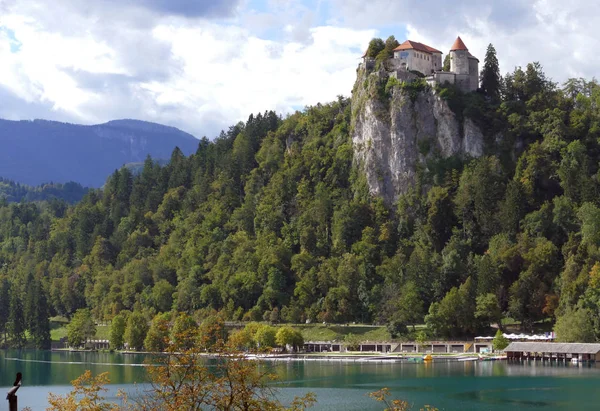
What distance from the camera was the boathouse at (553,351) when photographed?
371 ft

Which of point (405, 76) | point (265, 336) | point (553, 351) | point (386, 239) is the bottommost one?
point (553, 351)

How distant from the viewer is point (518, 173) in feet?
494

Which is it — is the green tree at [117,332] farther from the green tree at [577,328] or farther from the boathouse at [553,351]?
the green tree at [577,328]

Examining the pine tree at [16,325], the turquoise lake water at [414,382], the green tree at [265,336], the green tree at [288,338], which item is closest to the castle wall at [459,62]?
the green tree at [288,338]

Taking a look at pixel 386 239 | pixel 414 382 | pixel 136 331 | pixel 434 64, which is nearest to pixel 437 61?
pixel 434 64

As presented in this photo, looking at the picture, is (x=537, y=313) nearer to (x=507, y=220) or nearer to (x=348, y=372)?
(x=507, y=220)

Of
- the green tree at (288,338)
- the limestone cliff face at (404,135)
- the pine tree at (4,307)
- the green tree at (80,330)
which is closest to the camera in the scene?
the green tree at (288,338)

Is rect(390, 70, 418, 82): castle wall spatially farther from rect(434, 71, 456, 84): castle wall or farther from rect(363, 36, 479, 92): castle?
rect(434, 71, 456, 84): castle wall

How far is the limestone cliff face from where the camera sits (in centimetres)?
15812

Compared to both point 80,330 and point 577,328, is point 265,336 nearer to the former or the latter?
point 577,328

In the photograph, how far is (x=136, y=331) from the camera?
506ft

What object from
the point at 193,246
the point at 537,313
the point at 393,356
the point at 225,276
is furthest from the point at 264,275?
the point at 537,313

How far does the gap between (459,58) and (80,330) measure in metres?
78.4

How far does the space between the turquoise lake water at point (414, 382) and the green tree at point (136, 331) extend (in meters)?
19.8
